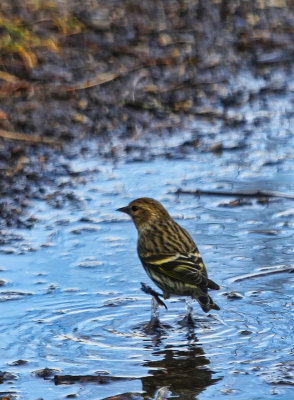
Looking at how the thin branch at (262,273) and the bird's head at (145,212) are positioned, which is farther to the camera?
the bird's head at (145,212)

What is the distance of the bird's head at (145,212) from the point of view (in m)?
6.85

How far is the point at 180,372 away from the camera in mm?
5363

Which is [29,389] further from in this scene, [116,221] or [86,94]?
[86,94]

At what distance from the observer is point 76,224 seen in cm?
782

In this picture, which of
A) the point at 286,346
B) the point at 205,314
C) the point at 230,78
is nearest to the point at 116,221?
the point at 205,314

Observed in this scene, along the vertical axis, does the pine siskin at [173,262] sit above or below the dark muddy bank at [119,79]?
below

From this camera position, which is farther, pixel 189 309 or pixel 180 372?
pixel 189 309

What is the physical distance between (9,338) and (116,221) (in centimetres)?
237

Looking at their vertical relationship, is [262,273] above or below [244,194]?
below

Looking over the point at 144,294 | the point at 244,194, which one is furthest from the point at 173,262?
the point at 244,194

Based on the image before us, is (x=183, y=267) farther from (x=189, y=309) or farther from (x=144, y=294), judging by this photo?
(x=144, y=294)

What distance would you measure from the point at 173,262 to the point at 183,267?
0.35 ft

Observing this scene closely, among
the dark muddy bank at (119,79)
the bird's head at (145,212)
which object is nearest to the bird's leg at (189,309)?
the bird's head at (145,212)

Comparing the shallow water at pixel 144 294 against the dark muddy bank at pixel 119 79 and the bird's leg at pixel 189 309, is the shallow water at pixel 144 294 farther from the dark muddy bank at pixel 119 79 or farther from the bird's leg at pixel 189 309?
the dark muddy bank at pixel 119 79
